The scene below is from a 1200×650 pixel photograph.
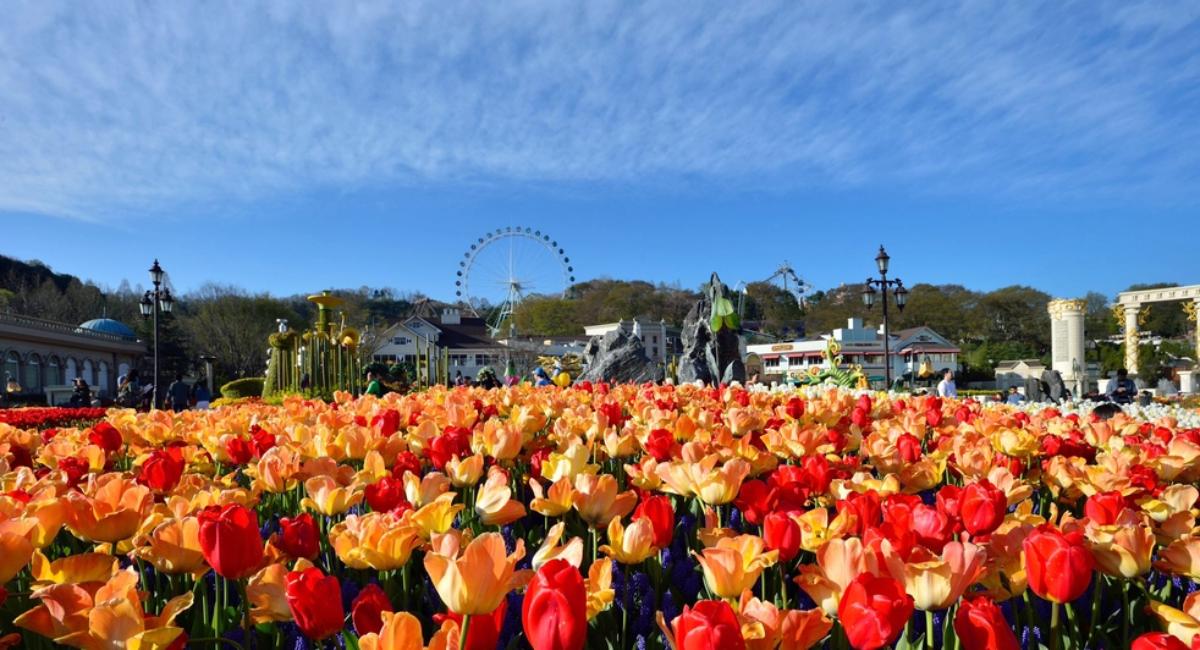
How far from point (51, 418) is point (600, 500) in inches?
503

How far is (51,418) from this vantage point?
38.7 ft

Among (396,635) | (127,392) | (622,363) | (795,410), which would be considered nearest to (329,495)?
(396,635)

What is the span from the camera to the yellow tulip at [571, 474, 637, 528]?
1.83 m

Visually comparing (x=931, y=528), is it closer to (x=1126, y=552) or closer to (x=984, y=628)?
(x=1126, y=552)

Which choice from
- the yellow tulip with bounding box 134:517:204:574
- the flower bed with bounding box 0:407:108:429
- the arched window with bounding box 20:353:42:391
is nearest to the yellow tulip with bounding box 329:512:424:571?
the yellow tulip with bounding box 134:517:204:574

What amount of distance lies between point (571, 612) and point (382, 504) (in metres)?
0.99

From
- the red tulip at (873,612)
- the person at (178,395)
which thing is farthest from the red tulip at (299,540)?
the person at (178,395)

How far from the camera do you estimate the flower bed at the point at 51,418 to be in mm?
10507

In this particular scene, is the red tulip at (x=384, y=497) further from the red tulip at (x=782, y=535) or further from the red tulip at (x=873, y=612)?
the red tulip at (x=873, y=612)

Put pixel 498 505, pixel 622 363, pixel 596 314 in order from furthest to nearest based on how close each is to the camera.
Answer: pixel 596 314 → pixel 622 363 → pixel 498 505

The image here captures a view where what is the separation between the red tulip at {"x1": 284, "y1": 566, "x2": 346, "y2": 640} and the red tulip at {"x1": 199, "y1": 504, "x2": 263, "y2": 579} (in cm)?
19

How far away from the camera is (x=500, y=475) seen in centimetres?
191

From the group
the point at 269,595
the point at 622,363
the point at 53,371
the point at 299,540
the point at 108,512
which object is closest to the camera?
the point at 269,595

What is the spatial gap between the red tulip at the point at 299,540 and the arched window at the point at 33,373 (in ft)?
172
